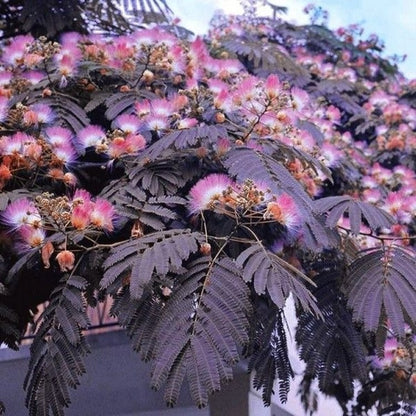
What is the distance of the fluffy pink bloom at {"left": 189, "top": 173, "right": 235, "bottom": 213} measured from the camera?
8.05ft

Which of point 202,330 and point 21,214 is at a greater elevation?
point 21,214

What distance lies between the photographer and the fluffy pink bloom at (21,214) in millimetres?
2479

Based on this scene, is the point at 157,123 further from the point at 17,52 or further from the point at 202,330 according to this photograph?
the point at 202,330

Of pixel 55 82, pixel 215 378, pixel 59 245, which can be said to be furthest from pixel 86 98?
pixel 215 378

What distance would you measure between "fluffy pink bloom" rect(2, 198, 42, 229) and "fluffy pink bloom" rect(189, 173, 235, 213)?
1.66 feet

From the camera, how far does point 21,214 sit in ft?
8.22

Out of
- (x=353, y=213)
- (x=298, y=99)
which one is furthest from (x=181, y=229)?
(x=298, y=99)

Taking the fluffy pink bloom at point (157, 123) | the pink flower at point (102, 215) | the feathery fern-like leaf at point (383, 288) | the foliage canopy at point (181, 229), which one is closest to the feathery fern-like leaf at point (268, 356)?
the foliage canopy at point (181, 229)

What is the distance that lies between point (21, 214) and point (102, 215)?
0.28 m

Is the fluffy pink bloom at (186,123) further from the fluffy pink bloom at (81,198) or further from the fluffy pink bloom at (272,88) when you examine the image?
the fluffy pink bloom at (81,198)

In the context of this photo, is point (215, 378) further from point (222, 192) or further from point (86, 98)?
point (86, 98)

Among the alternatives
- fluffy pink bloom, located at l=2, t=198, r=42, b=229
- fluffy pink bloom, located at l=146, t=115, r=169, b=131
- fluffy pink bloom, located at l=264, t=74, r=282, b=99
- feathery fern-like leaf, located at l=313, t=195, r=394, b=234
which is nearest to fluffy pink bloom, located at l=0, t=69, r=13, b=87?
fluffy pink bloom, located at l=146, t=115, r=169, b=131

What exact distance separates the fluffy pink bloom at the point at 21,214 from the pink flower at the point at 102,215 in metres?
0.18

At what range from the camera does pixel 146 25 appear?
15.6 feet
